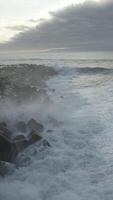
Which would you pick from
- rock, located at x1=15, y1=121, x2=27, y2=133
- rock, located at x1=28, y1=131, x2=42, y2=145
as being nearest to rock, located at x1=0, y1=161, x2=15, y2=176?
rock, located at x1=28, y1=131, x2=42, y2=145

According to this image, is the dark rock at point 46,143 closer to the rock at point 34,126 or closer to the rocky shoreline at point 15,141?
the rocky shoreline at point 15,141

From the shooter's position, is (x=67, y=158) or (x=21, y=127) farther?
(x=21, y=127)

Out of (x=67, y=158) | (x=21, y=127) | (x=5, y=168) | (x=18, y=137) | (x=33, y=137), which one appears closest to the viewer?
(x=5, y=168)

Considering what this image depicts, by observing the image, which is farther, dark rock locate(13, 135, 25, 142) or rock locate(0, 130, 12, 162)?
dark rock locate(13, 135, 25, 142)

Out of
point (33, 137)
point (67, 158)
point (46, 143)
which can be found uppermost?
point (33, 137)

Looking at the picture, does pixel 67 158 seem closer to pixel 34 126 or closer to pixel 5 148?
pixel 5 148

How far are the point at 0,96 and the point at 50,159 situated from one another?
715 centimetres

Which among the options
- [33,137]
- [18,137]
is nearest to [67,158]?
[33,137]

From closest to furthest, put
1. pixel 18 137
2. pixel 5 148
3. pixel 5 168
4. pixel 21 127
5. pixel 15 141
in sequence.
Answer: pixel 5 168 < pixel 5 148 < pixel 15 141 < pixel 18 137 < pixel 21 127

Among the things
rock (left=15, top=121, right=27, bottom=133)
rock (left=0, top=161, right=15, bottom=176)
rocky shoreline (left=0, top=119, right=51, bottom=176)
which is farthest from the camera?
rock (left=15, top=121, right=27, bottom=133)

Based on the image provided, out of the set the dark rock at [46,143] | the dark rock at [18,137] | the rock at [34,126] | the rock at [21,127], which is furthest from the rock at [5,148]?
the rock at [34,126]

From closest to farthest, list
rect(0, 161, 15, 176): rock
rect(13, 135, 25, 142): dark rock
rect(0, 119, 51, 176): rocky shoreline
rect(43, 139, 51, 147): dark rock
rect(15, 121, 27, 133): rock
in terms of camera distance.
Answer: rect(0, 161, 15, 176): rock
rect(0, 119, 51, 176): rocky shoreline
rect(13, 135, 25, 142): dark rock
rect(43, 139, 51, 147): dark rock
rect(15, 121, 27, 133): rock

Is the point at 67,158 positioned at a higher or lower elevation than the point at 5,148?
lower

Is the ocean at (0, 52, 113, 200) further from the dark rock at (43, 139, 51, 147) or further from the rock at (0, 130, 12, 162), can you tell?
the rock at (0, 130, 12, 162)
